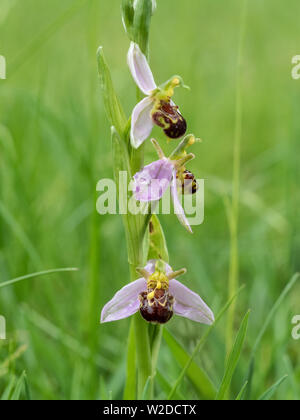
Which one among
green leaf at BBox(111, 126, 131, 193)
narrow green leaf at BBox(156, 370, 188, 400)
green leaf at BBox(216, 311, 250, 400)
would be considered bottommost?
narrow green leaf at BBox(156, 370, 188, 400)

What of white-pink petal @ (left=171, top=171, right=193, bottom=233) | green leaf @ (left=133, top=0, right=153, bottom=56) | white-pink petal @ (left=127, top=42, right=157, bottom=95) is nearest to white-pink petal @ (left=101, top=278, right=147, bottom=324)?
white-pink petal @ (left=171, top=171, right=193, bottom=233)

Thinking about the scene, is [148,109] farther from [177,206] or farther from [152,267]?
[152,267]

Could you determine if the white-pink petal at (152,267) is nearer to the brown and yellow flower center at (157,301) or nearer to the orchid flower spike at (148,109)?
the brown and yellow flower center at (157,301)

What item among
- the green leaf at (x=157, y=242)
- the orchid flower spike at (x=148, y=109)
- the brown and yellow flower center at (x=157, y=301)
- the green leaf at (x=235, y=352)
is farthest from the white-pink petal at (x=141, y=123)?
the green leaf at (x=235, y=352)

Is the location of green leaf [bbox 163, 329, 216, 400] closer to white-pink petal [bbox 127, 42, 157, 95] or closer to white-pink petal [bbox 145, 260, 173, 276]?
white-pink petal [bbox 145, 260, 173, 276]

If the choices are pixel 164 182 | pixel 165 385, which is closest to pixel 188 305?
pixel 165 385

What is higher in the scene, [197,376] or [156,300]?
[156,300]
